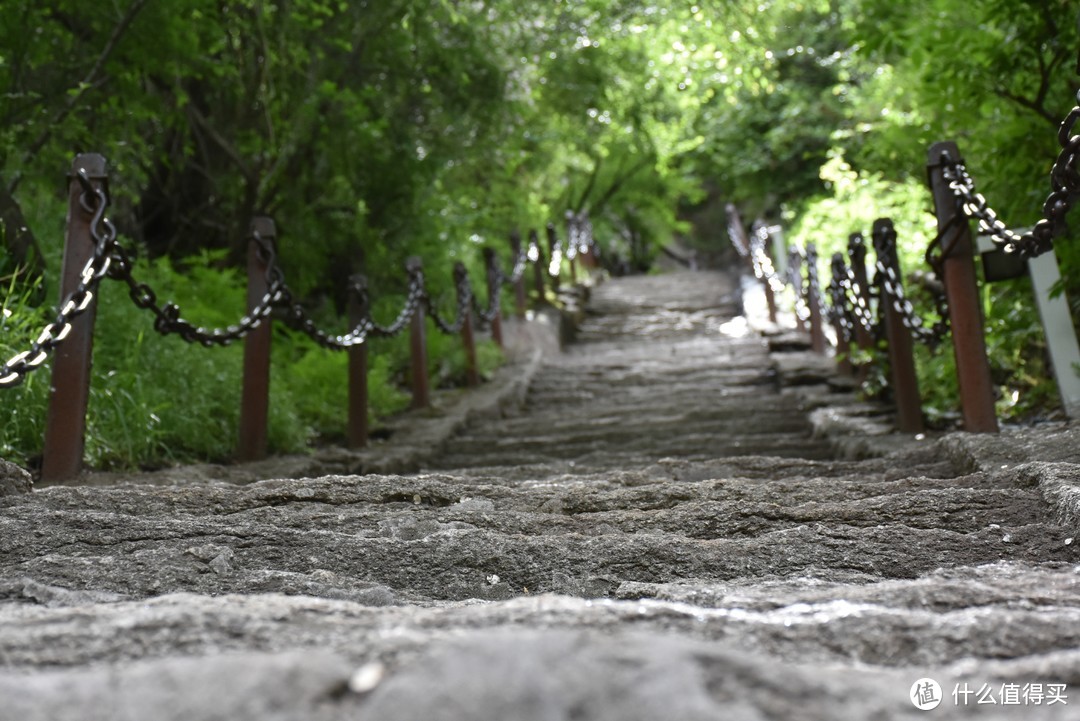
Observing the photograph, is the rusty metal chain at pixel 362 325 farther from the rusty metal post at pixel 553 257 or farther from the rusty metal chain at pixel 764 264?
the rusty metal post at pixel 553 257

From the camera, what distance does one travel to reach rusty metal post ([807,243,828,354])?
841 centimetres

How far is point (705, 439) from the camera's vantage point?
6121 millimetres

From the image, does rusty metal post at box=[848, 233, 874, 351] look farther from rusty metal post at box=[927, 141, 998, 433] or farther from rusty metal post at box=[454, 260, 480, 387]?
rusty metal post at box=[454, 260, 480, 387]

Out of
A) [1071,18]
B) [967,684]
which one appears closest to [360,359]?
[1071,18]

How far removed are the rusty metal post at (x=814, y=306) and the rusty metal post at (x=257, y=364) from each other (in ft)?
15.8

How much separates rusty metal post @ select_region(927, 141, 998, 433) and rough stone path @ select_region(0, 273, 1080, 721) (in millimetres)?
458

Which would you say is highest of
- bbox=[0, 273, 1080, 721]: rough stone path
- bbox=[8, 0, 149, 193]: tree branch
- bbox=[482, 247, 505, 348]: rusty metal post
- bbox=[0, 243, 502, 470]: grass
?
bbox=[8, 0, 149, 193]: tree branch

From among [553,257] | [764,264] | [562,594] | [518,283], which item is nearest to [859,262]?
[562,594]

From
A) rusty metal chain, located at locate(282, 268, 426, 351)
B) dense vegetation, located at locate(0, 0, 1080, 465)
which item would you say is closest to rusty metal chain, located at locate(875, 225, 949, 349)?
dense vegetation, located at locate(0, 0, 1080, 465)

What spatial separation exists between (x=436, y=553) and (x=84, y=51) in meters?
5.35

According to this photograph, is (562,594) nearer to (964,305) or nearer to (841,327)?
(964,305)

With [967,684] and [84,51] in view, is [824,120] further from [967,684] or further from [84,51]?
[967,684]

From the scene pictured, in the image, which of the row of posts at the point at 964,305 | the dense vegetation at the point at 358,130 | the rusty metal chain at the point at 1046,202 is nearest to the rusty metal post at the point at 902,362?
the dense vegetation at the point at 358,130

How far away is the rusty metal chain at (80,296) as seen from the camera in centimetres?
293
